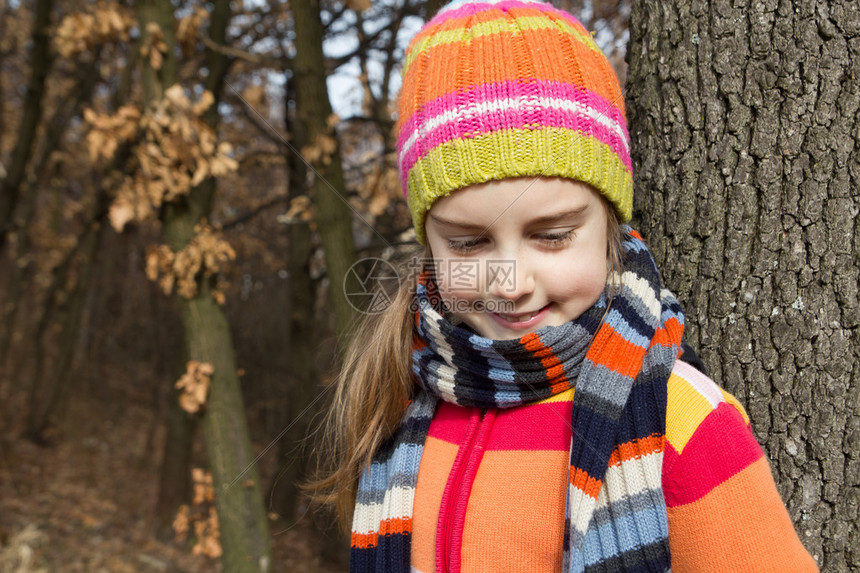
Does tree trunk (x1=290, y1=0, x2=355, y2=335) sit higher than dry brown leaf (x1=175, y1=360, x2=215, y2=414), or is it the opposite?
tree trunk (x1=290, y1=0, x2=355, y2=335)

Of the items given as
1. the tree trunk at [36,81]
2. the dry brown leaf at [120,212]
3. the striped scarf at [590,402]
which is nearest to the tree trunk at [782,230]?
the striped scarf at [590,402]

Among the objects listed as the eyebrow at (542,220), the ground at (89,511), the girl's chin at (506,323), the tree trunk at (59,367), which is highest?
the eyebrow at (542,220)

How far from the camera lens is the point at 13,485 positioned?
25.6 feet

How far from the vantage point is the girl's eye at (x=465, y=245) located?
1274mm

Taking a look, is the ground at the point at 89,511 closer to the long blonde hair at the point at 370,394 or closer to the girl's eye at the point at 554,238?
the long blonde hair at the point at 370,394

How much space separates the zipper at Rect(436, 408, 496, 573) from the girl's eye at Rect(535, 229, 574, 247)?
413mm

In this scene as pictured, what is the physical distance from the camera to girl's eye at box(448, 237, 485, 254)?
1.27 metres

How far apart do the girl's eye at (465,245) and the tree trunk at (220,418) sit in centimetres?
224

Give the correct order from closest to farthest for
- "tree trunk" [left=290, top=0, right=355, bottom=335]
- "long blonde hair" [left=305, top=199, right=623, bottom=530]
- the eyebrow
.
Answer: the eyebrow, "long blonde hair" [left=305, top=199, right=623, bottom=530], "tree trunk" [left=290, top=0, right=355, bottom=335]

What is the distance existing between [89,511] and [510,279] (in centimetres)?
836

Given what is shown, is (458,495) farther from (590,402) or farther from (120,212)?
(120,212)

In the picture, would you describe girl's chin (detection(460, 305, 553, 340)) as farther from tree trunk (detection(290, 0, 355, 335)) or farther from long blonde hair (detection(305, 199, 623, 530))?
tree trunk (detection(290, 0, 355, 335))

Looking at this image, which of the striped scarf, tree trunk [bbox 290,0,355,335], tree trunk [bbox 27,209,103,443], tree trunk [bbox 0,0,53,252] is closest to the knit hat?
the striped scarf

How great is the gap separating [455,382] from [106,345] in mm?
15107
